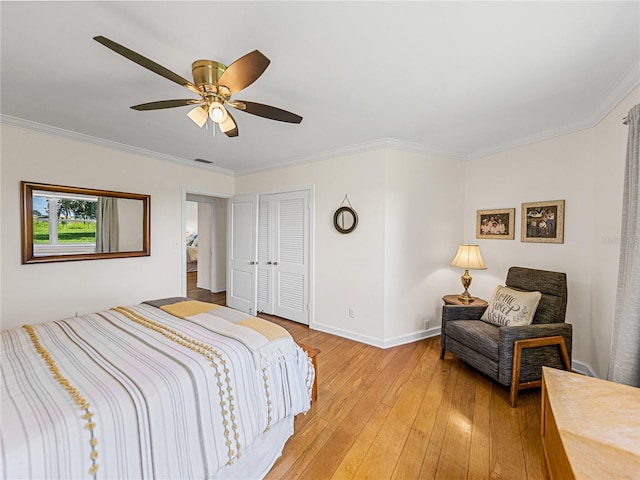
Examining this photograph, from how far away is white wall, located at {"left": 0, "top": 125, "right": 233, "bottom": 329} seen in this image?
262 centimetres

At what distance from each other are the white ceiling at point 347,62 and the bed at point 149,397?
1.72m

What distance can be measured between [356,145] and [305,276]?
1.87 metres

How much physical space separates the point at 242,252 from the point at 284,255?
86 cm

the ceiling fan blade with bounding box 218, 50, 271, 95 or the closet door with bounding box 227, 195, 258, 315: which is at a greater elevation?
the ceiling fan blade with bounding box 218, 50, 271, 95

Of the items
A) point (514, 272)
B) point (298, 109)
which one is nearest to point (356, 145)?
point (298, 109)

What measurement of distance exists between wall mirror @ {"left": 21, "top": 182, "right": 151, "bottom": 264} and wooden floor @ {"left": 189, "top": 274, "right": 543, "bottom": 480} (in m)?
2.82

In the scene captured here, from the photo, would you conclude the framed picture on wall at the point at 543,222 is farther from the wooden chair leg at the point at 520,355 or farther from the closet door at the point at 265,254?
the closet door at the point at 265,254

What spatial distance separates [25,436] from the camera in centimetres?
88

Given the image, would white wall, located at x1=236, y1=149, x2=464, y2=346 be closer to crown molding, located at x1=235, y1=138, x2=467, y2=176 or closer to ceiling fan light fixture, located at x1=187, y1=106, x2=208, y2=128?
crown molding, located at x1=235, y1=138, x2=467, y2=176

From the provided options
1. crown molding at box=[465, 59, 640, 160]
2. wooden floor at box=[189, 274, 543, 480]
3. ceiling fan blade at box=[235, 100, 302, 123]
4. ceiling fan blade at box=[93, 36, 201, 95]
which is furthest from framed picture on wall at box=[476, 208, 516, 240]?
ceiling fan blade at box=[93, 36, 201, 95]

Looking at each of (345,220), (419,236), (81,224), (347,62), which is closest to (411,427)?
(419,236)

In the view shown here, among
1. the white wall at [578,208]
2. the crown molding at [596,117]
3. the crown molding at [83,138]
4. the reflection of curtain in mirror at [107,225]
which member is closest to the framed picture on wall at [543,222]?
the white wall at [578,208]

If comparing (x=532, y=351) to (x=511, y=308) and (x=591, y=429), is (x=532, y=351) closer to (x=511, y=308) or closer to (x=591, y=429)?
(x=511, y=308)

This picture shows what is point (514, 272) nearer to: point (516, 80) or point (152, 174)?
point (516, 80)
